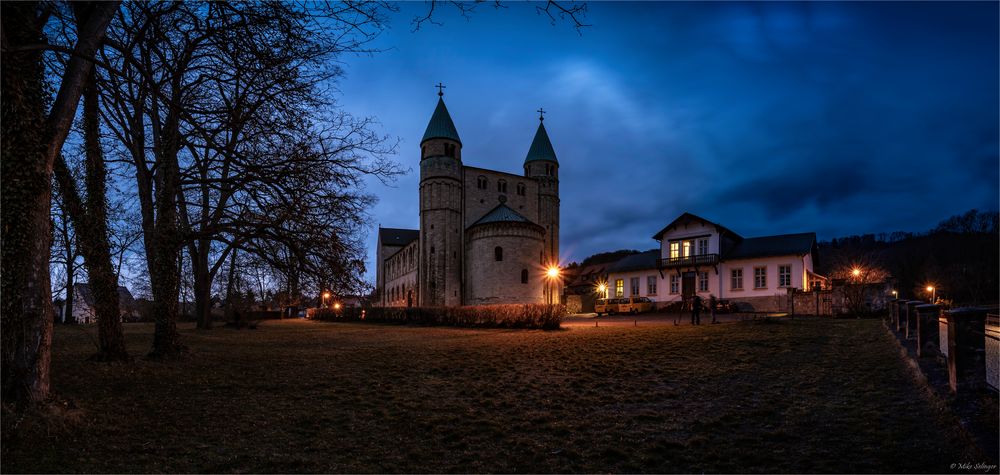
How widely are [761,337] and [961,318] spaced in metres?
9.56

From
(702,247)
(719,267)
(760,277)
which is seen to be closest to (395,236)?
(702,247)

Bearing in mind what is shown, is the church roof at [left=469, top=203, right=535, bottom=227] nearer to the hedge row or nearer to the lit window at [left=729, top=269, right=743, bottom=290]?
the hedge row

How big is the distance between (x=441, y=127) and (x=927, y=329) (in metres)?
47.6

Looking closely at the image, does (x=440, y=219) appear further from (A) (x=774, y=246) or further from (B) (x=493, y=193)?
(A) (x=774, y=246)

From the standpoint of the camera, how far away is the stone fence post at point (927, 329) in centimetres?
813

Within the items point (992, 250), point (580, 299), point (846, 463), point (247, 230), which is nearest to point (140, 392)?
point (247, 230)

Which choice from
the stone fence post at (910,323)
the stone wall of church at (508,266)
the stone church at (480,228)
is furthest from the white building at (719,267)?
the stone fence post at (910,323)

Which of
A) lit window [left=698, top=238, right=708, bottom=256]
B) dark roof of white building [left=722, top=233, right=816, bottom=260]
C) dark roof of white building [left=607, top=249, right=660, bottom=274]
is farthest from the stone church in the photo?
dark roof of white building [left=722, top=233, right=816, bottom=260]

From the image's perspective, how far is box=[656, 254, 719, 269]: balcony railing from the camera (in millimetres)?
38281

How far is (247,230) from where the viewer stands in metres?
10.5

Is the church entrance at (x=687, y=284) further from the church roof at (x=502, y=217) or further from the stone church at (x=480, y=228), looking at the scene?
the church roof at (x=502, y=217)

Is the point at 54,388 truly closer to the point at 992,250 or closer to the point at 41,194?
the point at 41,194

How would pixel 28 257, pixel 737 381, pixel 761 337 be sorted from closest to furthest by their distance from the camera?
1. pixel 28 257
2. pixel 737 381
3. pixel 761 337

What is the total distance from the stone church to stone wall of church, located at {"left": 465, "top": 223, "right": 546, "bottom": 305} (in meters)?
0.09
